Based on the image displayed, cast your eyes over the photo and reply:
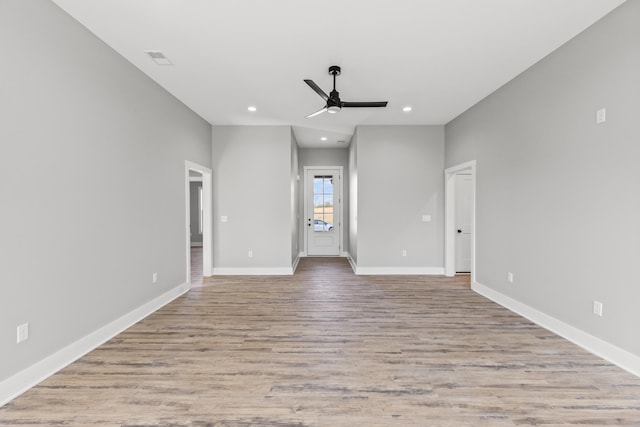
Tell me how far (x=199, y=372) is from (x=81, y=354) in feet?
3.71

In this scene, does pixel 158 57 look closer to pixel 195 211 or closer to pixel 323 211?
pixel 323 211

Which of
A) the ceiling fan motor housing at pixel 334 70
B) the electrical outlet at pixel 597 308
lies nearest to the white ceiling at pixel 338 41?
the ceiling fan motor housing at pixel 334 70

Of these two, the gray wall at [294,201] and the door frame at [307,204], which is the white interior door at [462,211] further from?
the gray wall at [294,201]

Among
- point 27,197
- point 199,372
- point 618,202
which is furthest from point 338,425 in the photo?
point 618,202

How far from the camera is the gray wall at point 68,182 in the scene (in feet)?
6.26

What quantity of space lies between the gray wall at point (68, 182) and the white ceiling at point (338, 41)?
1.12 ft

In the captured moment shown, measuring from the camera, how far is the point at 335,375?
2.13 meters

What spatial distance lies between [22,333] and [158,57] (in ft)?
8.77

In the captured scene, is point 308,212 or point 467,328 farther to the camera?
point 308,212

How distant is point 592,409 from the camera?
176 cm

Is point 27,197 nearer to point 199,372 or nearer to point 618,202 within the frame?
point 199,372

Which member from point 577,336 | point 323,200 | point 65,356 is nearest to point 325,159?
point 323,200

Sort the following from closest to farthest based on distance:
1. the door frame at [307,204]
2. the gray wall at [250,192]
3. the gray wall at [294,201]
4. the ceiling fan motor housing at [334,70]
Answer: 1. the ceiling fan motor housing at [334,70]
2. the gray wall at [250,192]
3. the gray wall at [294,201]
4. the door frame at [307,204]

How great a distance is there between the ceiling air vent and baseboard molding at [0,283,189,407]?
2.71 m
